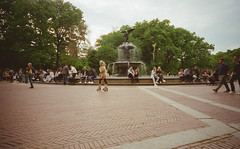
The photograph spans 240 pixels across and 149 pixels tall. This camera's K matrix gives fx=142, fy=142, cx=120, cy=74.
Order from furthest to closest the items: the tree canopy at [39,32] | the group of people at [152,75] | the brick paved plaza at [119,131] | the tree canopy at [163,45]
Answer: the tree canopy at [163,45]
the tree canopy at [39,32]
the group of people at [152,75]
the brick paved plaza at [119,131]

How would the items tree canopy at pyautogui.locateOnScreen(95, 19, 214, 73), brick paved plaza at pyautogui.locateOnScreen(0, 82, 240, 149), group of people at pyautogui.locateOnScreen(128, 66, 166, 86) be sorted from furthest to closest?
tree canopy at pyautogui.locateOnScreen(95, 19, 214, 73), group of people at pyautogui.locateOnScreen(128, 66, 166, 86), brick paved plaza at pyautogui.locateOnScreen(0, 82, 240, 149)

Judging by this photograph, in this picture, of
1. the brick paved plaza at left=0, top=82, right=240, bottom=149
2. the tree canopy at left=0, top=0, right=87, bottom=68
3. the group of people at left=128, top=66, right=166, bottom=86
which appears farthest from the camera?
the tree canopy at left=0, top=0, right=87, bottom=68

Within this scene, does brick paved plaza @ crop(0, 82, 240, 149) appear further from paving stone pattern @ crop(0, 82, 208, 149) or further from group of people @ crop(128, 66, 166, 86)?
group of people @ crop(128, 66, 166, 86)

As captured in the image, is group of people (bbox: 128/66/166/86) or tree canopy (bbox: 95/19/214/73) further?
tree canopy (bbox: 95/19/214/73)

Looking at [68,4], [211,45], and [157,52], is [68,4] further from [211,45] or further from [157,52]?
[211,45]

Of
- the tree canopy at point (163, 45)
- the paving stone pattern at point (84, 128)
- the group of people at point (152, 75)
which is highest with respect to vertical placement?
the tree canopy at point (163, 45)

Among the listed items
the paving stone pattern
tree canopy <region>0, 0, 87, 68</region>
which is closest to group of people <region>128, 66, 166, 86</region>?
the paving stone pattern

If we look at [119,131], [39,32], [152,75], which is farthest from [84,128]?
[39,32]

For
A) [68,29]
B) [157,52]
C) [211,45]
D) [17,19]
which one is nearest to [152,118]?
[17,19]

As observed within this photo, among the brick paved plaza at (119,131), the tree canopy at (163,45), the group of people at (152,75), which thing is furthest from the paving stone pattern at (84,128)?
the tree canopy at (163,45)

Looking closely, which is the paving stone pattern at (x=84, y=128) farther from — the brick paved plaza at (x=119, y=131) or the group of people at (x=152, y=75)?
the group of people at (x=152, y=75)

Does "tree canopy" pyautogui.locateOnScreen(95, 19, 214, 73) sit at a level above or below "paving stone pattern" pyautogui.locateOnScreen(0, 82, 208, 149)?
above

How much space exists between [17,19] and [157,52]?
30449 millimetres

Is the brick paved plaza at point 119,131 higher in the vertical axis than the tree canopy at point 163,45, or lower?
lower
